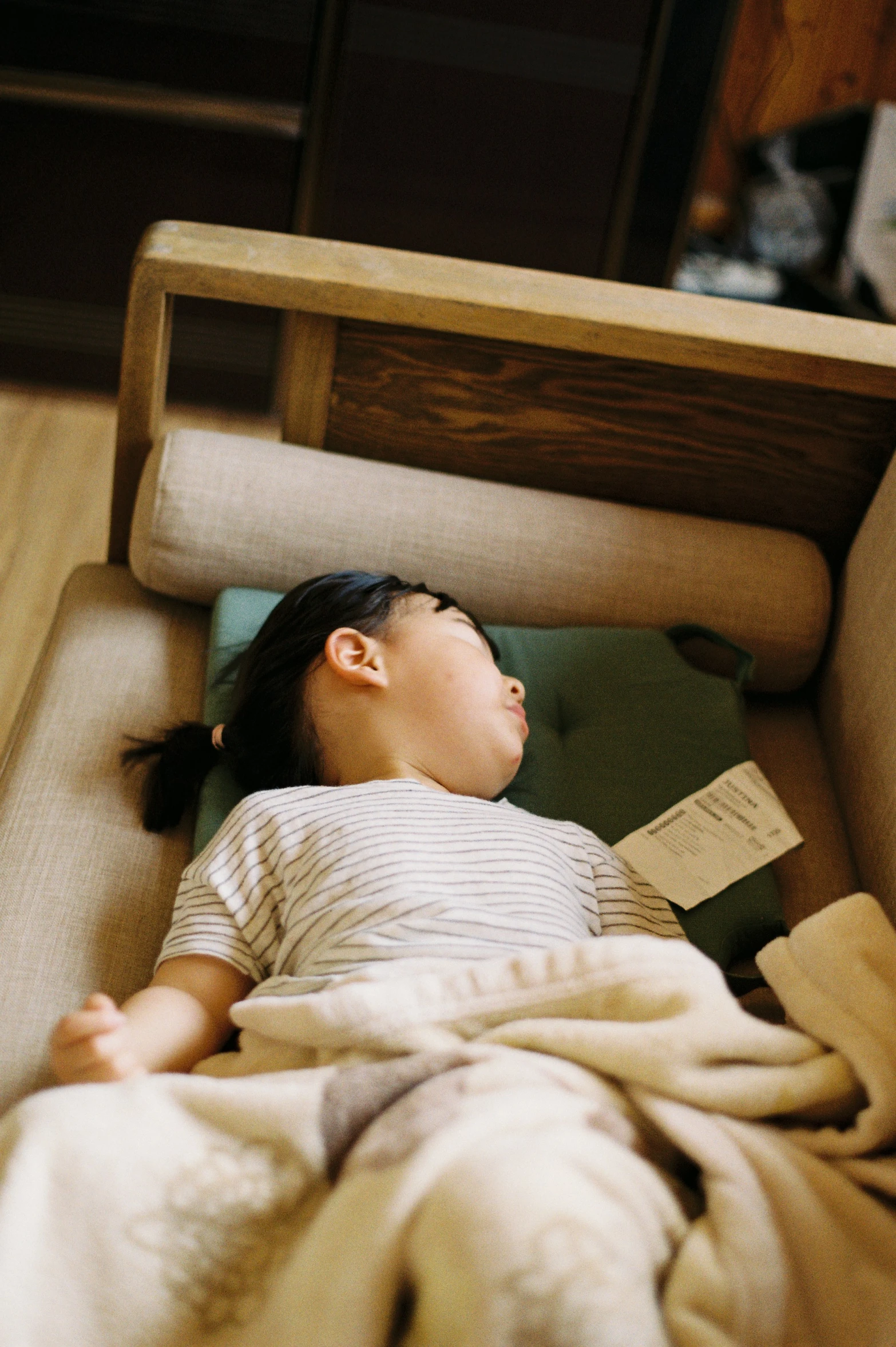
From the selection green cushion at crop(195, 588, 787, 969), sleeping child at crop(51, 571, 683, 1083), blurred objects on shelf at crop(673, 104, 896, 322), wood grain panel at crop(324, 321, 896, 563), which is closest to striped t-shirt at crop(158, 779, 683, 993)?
sleeping child at crop(51, 571, 683, 1083)

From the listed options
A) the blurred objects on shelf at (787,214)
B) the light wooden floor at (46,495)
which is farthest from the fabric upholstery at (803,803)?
the blurred objects on shelf at (787,214)

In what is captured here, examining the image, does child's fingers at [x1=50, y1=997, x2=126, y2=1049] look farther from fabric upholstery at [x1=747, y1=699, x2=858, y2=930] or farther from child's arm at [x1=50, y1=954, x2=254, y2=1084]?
fabric upholstery at [x1=747, y1=699, x2=858, y2=930]

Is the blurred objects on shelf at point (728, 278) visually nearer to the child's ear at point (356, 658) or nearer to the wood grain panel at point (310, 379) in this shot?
the wood grain panel at point (310, 379)

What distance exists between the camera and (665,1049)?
812 millimetres

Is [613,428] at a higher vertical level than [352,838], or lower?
higher

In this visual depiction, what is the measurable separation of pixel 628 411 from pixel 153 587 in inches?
24.5

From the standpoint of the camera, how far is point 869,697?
1.32 m

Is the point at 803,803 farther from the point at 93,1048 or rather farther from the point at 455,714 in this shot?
the point at 93,1048

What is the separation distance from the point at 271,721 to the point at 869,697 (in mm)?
651

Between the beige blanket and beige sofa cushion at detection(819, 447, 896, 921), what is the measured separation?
340 mm

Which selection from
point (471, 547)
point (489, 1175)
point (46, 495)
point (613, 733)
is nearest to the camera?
point (489, 1175)

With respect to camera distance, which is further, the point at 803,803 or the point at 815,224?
the point at 815,224

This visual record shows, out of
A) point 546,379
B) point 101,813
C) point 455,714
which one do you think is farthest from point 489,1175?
point 546,379

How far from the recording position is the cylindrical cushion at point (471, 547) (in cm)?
141
